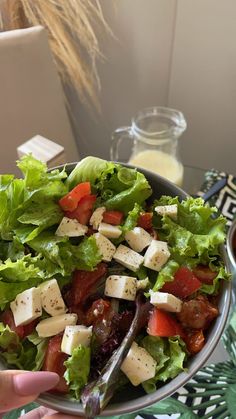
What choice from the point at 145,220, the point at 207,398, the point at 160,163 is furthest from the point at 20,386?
the point at 160,163

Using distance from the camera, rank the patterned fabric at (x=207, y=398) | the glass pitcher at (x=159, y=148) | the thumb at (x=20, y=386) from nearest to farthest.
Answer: the thumb at (x=20, y=386) < the patterned fabric at (x=207, y=398) < the glass pitcher at (x=159, y=148)

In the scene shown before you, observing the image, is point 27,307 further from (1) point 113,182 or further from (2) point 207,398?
(2) point 207,398

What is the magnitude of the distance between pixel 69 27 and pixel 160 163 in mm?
405

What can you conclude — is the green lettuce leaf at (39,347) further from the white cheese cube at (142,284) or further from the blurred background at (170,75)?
the blurred background at (170,75)

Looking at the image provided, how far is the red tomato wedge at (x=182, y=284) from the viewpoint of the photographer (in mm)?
690

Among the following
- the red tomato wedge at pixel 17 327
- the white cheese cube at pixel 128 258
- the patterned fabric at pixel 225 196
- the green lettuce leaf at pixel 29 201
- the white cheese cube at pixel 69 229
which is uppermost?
the green lettuce leaf at pixel 29 201

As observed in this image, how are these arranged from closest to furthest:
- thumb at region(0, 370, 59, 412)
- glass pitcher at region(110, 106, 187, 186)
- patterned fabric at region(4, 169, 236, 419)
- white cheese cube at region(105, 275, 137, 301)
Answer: thumb at region(0, 370, 59, 412)
white cheese cube at region(105, 275, 137, 301)
patterned fabric at region(4, 169, 236, 419)
glass pitcher at region(110, 106, 187, 186)

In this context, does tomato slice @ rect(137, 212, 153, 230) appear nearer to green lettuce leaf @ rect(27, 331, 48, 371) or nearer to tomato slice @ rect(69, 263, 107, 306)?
tomato slice @ rect(69, 263, 107, 306)

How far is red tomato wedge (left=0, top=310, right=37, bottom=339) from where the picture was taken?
25.7 inches

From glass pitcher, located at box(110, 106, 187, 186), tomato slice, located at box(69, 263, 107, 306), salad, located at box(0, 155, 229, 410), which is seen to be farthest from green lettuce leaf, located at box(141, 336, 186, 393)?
glass pitcher, located at box(110, 106, 187, 186)

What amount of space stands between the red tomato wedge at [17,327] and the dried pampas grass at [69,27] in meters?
0.73

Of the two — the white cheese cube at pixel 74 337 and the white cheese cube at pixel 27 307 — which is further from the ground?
the white cheese cube at pixel 27 307

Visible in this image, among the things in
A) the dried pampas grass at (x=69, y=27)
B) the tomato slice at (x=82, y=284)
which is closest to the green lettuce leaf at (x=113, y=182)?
the tomato slice at (x=82, y=284)

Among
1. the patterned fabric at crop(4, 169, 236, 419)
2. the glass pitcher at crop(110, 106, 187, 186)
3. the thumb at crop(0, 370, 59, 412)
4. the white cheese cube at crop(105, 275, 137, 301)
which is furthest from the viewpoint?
the glass pitcher at crop(110, 106, 187, 186)
